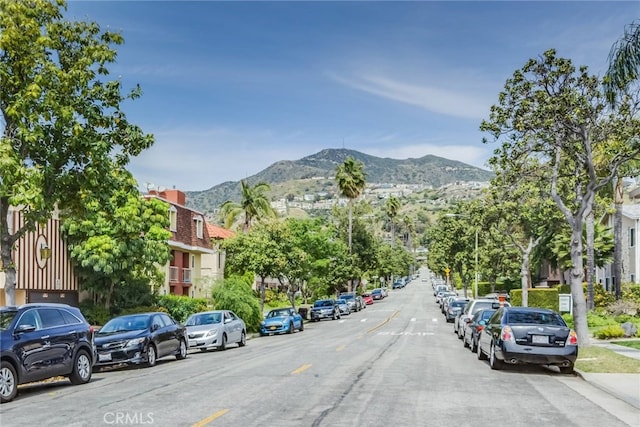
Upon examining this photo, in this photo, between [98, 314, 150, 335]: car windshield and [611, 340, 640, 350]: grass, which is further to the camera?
[611, 340, 640, 350]: grass

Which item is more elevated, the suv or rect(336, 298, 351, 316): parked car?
the suv

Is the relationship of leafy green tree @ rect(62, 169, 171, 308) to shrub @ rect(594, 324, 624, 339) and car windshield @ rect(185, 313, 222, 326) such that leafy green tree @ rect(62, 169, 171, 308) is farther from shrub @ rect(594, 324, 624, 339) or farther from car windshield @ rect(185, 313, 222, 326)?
shrub @ rect(594, 324, 624, 339)

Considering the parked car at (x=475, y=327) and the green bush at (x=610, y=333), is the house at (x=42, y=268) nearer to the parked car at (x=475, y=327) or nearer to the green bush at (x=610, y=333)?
the parked car at (x=475, y=327)

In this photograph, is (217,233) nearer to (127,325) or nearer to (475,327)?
(475,327)

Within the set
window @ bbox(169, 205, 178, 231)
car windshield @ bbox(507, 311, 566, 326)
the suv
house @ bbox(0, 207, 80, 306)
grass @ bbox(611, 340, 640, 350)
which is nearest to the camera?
the suv

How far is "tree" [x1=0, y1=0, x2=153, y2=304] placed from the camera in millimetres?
18172

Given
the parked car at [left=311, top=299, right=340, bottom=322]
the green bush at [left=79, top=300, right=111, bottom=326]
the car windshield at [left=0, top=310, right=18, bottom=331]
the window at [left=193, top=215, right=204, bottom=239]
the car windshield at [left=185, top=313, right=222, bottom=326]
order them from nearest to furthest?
1. the car windshield at [left=0, top=310, right=18, bottom=331]
2. the car windshield at [left=185, top=313, right=222, bottom=326]
3. the green bush at [left=79, top=300, right=111, bottom=326]
4. the window at [left=193, top=215, right=204, bottom=239]
5. the parked car at [left=311, top=299, right=340, bottom=322]

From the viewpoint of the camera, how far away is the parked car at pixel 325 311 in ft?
181

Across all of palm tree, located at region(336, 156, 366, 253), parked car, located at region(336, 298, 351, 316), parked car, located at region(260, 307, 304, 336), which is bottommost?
parked car, located at region(336, 298, 351, 316)

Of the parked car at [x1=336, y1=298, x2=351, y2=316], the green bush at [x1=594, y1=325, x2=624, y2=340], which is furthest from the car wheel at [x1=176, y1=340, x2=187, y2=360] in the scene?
the parked car at [x1=336, y1=298, x2=351, y2=316]

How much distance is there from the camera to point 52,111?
18672 mm

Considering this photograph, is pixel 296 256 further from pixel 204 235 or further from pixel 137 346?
pixel 137 346

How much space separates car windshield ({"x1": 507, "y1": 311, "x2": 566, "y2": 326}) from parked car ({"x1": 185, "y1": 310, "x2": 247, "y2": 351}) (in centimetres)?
1187

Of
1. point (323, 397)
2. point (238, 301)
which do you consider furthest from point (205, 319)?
point (323, 397)
